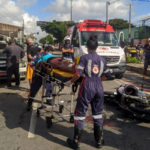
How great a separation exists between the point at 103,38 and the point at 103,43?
0.32 metres

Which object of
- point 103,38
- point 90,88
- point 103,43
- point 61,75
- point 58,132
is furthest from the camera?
point 103,38

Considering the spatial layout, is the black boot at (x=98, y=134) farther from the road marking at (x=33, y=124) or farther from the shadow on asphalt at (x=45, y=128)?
the road marking at (x=33, y=124)

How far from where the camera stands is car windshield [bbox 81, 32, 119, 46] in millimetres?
9500

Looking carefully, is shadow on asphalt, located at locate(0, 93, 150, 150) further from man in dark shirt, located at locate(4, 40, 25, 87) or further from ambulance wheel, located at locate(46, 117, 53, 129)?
man in dark shirt, located at locate(4, 40, 25, 87)

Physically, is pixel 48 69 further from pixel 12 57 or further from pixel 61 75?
pixel 12 57

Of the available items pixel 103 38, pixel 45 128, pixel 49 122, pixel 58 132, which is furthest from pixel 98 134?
pixel 103 38

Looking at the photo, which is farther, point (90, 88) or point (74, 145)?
point (74, 145)

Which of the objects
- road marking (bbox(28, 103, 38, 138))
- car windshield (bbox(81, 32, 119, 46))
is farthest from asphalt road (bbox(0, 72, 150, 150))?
car windshield (bbox(81, 32, 119, 46))

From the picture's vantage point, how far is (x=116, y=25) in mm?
63500

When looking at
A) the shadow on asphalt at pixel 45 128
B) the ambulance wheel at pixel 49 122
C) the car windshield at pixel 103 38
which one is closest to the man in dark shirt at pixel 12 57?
the shadow on asphalt at pixel 45 128

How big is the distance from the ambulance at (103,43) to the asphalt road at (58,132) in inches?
165

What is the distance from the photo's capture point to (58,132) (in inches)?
156

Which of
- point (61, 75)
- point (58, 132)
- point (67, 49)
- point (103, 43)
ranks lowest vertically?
point (58, 132)

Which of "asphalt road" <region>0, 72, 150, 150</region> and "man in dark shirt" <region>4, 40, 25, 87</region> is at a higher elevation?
"man in dark shirt" <region>4, 40, 25, 87</region>
